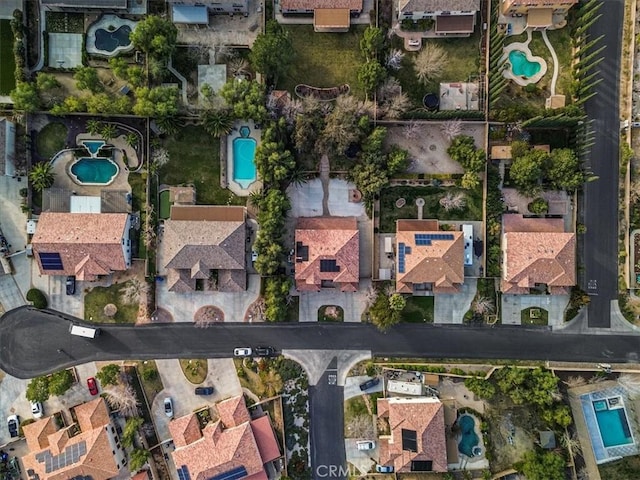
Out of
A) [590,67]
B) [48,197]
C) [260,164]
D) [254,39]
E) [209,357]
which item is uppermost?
[254,39]

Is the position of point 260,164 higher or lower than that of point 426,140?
lower

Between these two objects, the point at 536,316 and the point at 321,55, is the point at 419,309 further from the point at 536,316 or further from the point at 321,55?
the point at 321,55

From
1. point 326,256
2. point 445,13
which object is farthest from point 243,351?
point 445,13

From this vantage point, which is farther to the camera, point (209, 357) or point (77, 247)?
point (209, 357)

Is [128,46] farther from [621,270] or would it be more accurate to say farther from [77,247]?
[621,270]

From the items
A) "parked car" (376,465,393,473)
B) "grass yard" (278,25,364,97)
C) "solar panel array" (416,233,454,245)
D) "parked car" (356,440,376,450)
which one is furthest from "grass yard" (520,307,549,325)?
"grass yard" (278,25,364,97)

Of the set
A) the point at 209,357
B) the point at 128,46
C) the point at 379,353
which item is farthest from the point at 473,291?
the point at 128,46

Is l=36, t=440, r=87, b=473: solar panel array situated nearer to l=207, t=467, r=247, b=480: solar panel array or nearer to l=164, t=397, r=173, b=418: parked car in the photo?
l=164, t=397, r=173, b=418: parked car
